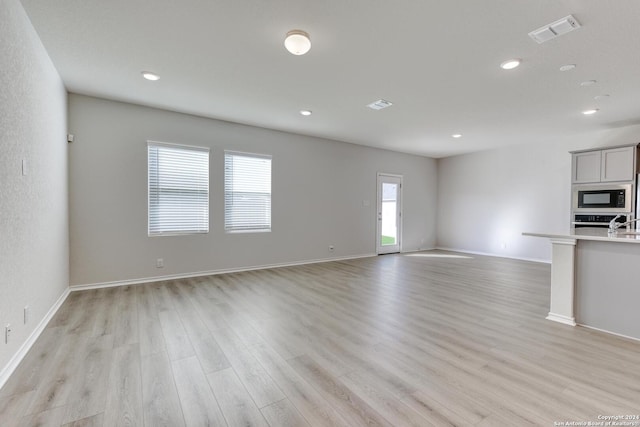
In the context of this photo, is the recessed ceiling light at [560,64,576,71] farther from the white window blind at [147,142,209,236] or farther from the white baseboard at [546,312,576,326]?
the white window blind at [147,142,209,236]

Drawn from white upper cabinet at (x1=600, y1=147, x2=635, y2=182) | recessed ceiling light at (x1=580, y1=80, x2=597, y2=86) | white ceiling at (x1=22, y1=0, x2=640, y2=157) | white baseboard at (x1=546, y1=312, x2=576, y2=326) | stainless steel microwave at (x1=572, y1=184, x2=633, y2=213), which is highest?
white ceiling at (x1=22, y1=0, x2=640, y2=157)

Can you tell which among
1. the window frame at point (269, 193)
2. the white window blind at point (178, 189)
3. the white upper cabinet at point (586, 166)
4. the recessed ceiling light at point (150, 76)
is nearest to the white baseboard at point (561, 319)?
the white upper cabinet at point (586, 166)

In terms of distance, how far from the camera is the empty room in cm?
189

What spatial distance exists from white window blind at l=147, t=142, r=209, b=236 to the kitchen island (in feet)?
16.0

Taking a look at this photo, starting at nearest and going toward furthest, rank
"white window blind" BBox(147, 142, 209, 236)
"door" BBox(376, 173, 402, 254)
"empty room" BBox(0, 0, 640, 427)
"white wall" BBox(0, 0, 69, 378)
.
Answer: "empty room" BBox(0, 0, 640, 427)
"white wall" BBox(0, 0, 69, 378)
"white window blind" BBox(147, 142, 209, 236)
"door" BBox(376, 173, 402, 254)

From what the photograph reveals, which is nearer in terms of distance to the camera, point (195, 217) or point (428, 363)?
point (428, 363)

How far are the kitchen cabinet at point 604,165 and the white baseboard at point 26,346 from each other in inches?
316

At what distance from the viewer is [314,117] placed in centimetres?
494

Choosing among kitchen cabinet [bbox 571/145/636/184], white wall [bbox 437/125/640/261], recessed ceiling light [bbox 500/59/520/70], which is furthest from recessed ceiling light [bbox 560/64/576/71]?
white wall [bbox 437/125/640/261]

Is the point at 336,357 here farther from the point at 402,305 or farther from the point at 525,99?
the point at 525,99

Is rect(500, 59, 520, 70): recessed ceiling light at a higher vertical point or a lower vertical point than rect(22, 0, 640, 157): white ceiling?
lower

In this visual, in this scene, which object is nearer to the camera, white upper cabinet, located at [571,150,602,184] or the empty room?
the empty room

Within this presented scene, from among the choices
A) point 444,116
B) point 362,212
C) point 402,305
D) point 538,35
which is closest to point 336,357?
point 402,305

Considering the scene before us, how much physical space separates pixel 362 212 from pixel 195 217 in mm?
3850
